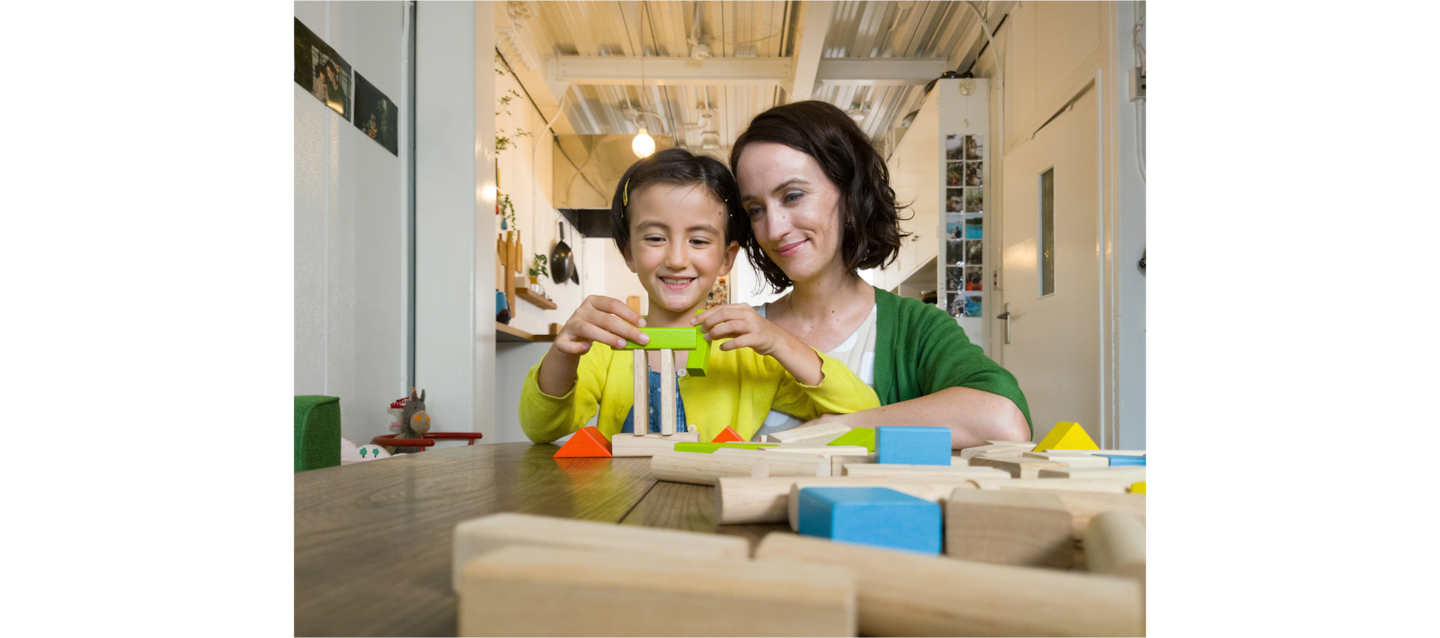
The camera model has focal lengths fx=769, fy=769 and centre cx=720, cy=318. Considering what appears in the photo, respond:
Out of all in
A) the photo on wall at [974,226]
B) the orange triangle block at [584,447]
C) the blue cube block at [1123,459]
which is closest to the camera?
the blue cube block at [1123,459]

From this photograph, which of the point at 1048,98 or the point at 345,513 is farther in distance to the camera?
the point at 1048,98

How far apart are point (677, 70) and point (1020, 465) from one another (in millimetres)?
4667

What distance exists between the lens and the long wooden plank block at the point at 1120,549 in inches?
9.2

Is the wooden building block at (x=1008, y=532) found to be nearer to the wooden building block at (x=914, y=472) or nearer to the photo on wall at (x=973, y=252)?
the wooden building block at (x=914, y=472)

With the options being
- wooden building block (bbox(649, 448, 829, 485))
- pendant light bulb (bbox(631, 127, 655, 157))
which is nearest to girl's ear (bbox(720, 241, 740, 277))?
wooden building block (bbox(649, 448, 829, 485))

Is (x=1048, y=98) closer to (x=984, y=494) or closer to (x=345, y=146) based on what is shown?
(x=345, y=146)

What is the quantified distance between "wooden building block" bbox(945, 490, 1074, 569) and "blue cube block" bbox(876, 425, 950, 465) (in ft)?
0.77

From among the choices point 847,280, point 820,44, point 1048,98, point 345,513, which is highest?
point 820,44

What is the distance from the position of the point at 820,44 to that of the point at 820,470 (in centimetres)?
390

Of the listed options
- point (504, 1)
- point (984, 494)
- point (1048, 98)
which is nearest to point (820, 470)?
point (984, 494)

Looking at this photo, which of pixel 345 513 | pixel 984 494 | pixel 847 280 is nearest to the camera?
pixel 984 494

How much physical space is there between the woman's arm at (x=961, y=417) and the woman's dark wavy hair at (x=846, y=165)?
475 mm

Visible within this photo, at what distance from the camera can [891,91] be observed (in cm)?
540

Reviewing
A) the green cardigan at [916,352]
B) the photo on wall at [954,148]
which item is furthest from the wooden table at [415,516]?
the photo on wall at [954,148]
